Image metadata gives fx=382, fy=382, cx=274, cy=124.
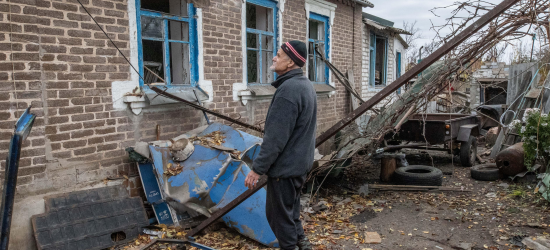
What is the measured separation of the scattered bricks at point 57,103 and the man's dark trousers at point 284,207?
258cm

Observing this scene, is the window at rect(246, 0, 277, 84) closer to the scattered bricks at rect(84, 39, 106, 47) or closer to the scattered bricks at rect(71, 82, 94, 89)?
the scattered bricks at rect(84, 39, 106, 47)

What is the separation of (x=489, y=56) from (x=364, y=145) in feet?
7.57

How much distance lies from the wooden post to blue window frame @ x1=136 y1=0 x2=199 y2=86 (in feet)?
12.0

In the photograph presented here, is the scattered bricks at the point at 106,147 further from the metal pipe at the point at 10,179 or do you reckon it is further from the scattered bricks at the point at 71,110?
the metal pipe at the point at 10,179

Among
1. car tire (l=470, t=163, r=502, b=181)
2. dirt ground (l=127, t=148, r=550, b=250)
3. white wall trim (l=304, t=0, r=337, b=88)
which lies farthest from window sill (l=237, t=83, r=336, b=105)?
car tire (l=470, t=163, r=502, b=181)

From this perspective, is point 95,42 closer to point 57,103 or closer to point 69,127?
point 57,103

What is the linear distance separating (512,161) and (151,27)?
649 centimetres

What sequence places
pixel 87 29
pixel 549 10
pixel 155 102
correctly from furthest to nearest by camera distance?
1. pixel 155 102
2. pixel 87 29
3. pixel 549 10

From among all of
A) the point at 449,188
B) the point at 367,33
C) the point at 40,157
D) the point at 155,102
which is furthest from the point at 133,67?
the point at 367,33

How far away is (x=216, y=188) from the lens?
4.30 meters

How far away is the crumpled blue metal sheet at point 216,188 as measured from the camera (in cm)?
416

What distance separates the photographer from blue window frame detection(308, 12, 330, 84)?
893 cm

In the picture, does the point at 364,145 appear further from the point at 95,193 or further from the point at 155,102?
the point at 95,193

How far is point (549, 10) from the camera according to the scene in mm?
3309
